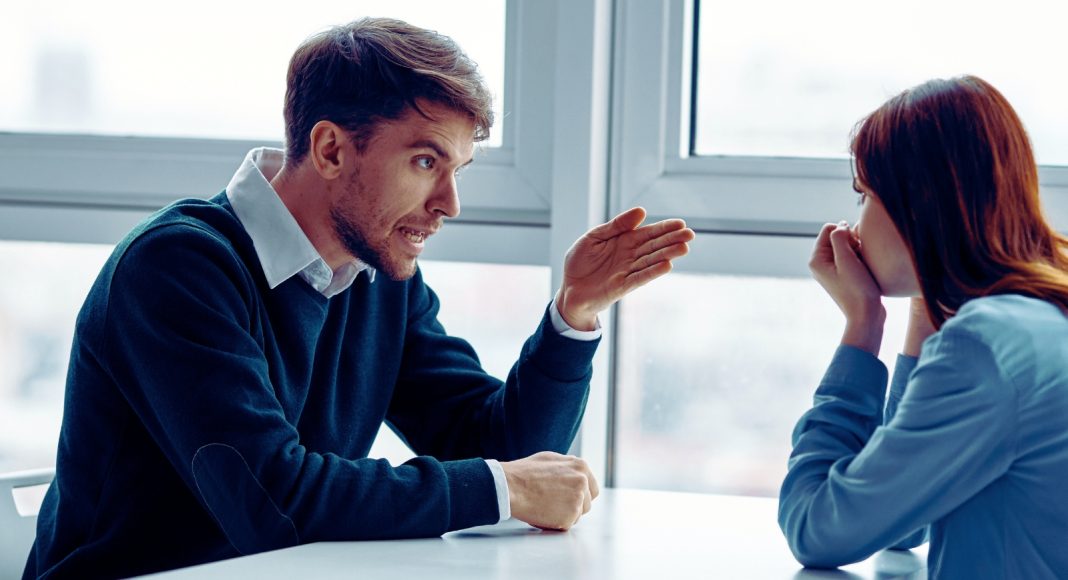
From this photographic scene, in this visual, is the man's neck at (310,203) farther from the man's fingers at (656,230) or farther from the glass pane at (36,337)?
the glass pane at (36,337)

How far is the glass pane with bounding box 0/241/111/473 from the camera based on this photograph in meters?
2.17

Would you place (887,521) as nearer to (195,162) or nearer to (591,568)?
(591,568)

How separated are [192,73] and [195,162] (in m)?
0.19

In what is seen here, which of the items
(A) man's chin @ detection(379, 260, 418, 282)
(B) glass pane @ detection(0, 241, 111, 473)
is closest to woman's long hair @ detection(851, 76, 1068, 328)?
(A) man's chin @ detection(379, 260, 418, 282)

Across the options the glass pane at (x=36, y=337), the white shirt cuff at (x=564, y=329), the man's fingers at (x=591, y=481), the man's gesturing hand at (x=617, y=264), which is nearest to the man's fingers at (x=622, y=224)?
the man's gesturing hand at (x=617, y=264)

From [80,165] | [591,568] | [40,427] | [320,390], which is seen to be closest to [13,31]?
[80,165]

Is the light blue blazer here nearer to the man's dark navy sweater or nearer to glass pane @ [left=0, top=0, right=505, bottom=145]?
the man's dark navy sweater

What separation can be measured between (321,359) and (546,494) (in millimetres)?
415

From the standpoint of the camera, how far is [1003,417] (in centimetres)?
97

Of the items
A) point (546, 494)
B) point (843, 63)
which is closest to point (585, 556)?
point (546, 494)

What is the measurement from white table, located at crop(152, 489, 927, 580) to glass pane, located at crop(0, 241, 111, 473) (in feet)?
4.11

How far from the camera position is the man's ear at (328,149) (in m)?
1.45

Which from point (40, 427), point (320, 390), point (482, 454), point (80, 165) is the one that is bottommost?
point (40, 427)

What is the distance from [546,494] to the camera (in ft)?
4.18
